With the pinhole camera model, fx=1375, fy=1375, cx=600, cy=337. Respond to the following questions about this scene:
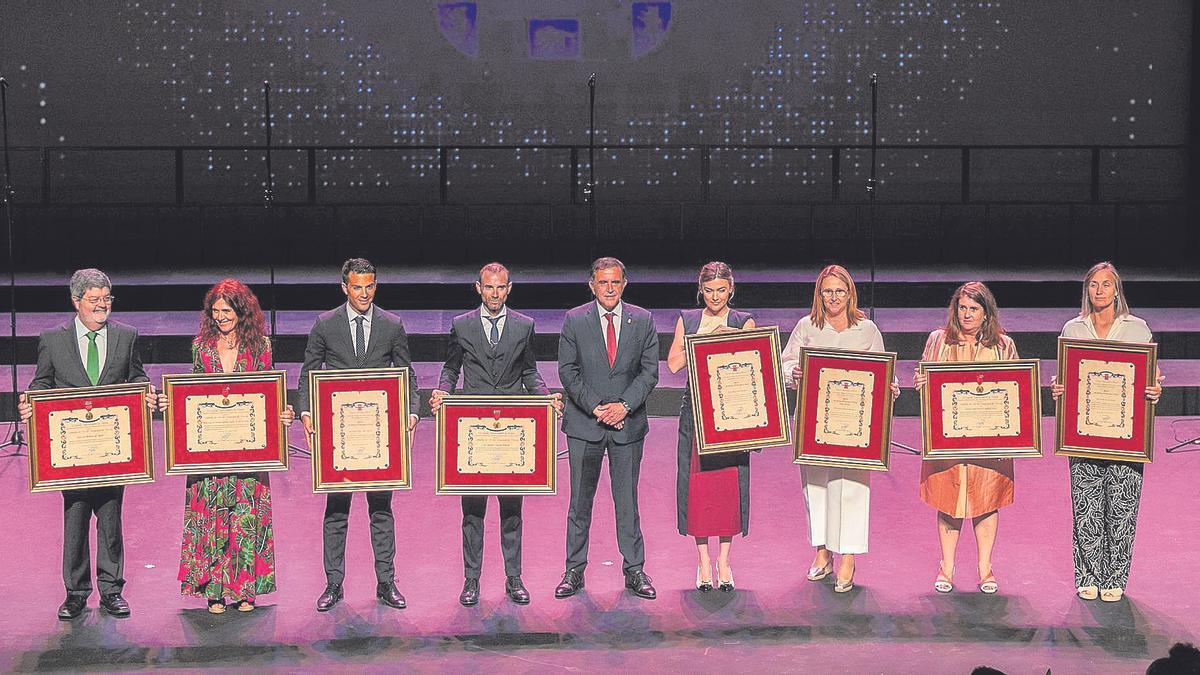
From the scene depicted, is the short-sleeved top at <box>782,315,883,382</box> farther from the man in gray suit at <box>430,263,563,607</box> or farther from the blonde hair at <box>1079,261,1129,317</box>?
the man in gray suit at <box>430,263,563,607</box>

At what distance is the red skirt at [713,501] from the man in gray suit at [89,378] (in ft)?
6.58

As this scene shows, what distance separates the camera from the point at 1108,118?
12016mm

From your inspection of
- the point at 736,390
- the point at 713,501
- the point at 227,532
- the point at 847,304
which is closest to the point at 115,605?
the point at 227,532

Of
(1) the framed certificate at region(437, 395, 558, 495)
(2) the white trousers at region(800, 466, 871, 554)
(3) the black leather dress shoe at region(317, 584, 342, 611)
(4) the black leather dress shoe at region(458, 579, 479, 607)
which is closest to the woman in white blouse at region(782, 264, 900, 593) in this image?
(2) the white trousers at region(800, 466, 871, 554)

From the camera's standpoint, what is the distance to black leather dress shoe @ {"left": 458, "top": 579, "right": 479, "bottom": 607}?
200 inches

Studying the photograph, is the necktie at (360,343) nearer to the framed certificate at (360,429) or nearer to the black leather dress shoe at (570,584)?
the framed certificate at (360,429)

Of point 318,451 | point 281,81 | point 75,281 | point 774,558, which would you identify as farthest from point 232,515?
point 281,81

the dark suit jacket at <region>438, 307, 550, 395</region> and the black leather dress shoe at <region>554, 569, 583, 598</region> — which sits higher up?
the dark suit jacket at <region>438, 307, 550, 395</region>

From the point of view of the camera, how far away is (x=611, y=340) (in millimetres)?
5164

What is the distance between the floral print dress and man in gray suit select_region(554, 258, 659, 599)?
43.7 inches

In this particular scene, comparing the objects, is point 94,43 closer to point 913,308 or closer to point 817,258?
point 817,258

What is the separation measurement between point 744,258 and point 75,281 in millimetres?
7607

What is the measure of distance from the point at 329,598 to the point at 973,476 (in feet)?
7.99

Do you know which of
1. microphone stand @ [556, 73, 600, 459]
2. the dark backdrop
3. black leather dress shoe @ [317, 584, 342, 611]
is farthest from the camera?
the dark backdrop
